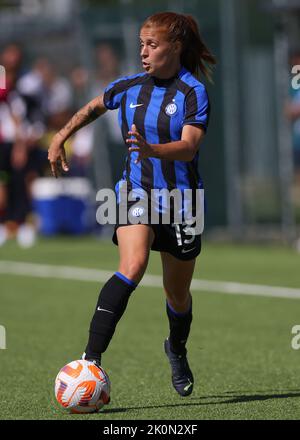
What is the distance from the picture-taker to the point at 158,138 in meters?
6.02

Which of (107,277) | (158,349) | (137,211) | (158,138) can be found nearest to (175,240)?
(137,211)

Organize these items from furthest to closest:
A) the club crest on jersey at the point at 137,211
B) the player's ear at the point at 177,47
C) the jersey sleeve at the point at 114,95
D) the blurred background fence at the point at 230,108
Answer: the blurred background fence at the point at 230,108, the jersey sleeve at the point at 114,95, the player's ear at the point at 177,47, the club crest on jersey at the point at 137,211

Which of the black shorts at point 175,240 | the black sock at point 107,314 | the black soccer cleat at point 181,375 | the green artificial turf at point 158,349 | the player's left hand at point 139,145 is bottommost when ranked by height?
the green artificial turf at point 158,349

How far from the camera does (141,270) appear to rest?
5844mm

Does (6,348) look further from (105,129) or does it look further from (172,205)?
(105,129)

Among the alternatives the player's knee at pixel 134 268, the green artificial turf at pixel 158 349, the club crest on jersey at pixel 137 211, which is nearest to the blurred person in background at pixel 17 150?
the green artificial turf at pixel 158 349

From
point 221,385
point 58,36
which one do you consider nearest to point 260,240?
point 58,36

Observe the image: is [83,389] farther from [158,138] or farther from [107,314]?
[158,138]

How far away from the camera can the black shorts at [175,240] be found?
19.8 ft

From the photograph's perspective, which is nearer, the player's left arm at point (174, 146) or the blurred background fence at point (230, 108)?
the player's left arm at point (174, 146)

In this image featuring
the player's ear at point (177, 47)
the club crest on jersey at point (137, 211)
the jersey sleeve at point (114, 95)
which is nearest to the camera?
the club crest on jersey at point (137, 211)

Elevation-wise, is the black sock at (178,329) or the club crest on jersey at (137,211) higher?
the club crest on jersey at (137,211)

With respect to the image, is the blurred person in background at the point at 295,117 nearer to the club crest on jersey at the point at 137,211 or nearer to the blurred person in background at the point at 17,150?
the blurred person in background at the point at 17,150

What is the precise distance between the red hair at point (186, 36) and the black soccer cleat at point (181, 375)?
1585 mm
